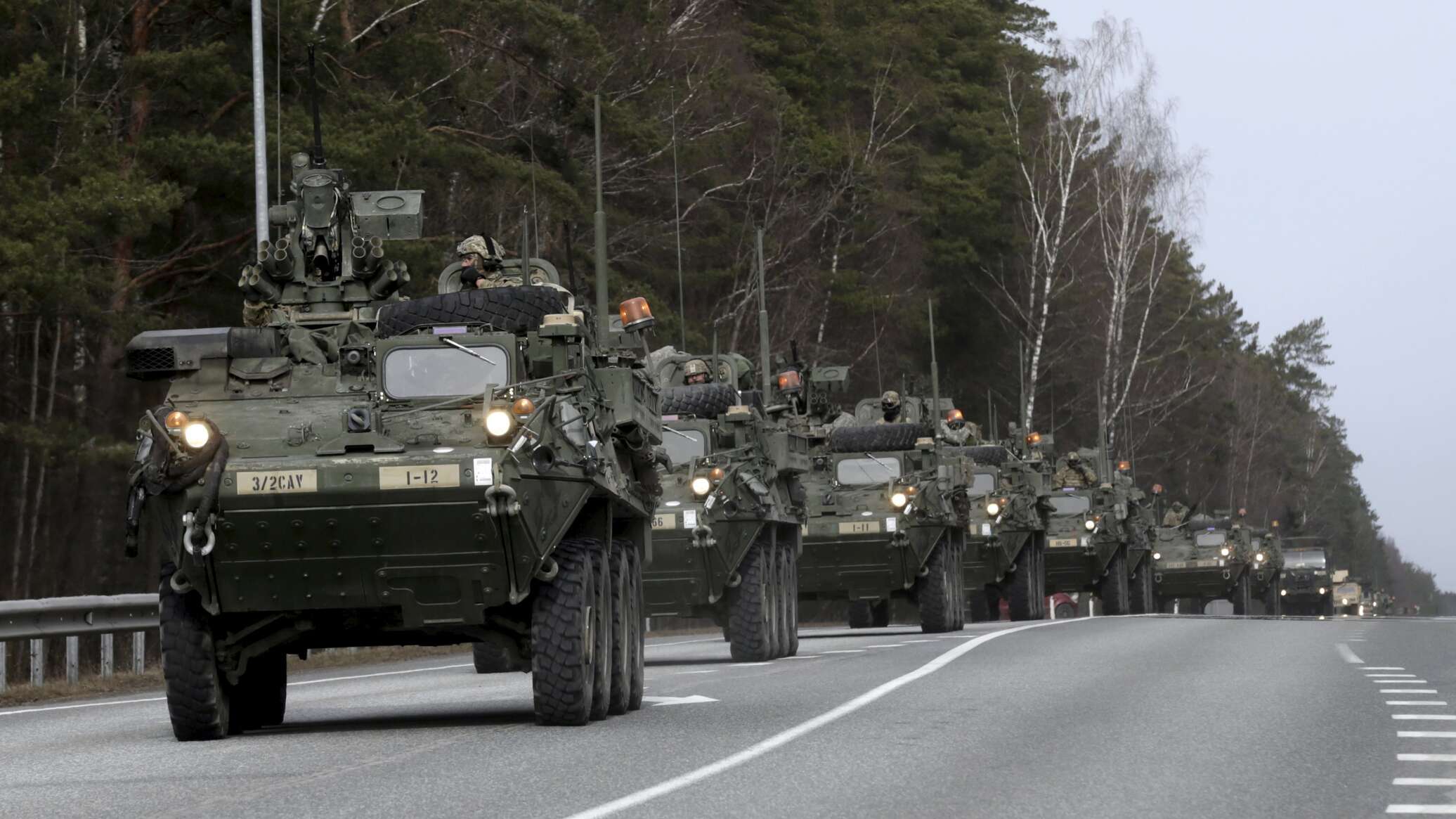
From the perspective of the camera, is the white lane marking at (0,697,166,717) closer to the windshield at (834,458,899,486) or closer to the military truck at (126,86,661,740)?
the military truck at (126,86,661,740)

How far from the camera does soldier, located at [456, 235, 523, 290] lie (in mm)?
16484

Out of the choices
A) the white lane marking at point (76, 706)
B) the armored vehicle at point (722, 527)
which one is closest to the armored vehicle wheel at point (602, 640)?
the white lane marking at point (76, 706)

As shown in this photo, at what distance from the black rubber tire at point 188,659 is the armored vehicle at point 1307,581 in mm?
55327

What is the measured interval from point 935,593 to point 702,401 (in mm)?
7000

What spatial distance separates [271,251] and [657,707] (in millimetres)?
4236

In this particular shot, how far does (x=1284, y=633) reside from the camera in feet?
84.2

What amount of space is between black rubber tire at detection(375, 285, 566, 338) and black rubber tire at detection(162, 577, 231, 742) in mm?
1995

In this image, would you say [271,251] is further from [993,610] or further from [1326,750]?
[993,610]

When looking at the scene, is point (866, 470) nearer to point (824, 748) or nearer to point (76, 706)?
point (76, 706)

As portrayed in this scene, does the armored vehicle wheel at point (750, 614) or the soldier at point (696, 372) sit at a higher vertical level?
the soldier at point (696, 372)

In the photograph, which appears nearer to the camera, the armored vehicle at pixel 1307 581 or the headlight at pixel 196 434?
the headlight at pixel 196 434

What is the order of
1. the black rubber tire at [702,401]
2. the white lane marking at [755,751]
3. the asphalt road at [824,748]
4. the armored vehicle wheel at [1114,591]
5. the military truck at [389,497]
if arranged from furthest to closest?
the armored vehicle wheel at [1114,591] → the black rubber tire at [702,401] → the military truck at [389,497] → the asphalt road at [824,748] → the white lane marking at [755,751]

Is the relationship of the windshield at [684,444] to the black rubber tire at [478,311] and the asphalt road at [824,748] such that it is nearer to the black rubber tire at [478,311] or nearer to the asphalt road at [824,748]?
the asphalt road at [824,748]

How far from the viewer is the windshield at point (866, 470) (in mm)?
28906
